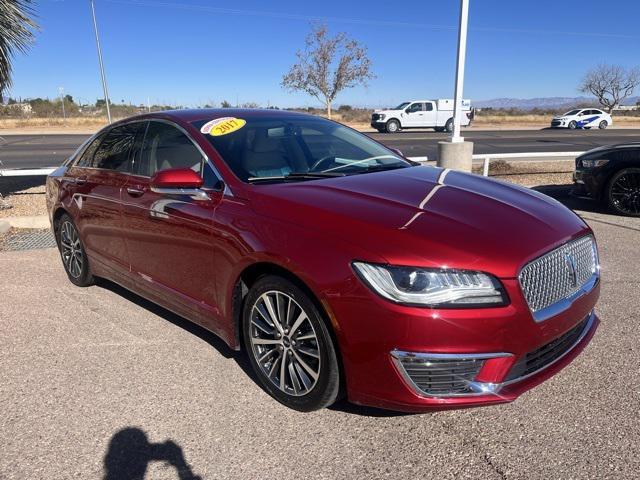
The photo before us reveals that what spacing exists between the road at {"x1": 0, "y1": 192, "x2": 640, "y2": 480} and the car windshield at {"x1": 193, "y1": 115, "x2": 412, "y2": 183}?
4.48 ft

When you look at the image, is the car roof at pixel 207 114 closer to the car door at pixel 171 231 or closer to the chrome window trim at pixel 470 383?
the car door at pixel 171 231

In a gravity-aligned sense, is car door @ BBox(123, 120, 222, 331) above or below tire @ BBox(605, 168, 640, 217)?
above

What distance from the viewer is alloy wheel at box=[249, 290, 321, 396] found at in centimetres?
283

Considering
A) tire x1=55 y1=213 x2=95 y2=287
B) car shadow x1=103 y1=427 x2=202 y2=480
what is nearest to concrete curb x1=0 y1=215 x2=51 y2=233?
tire x1=55 y1=213 x2=95 y2=287

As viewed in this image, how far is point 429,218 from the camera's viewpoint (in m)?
2.71

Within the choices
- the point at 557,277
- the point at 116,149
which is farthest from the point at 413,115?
the point at 557,277

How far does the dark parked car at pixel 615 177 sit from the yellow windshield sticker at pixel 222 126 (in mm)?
6232

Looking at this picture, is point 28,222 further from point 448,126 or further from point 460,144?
point 448,126

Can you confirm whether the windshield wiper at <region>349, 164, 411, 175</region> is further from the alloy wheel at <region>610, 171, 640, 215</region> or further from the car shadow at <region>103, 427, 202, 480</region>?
the alloy wheel at <region>610, 171, 640, 215</region>

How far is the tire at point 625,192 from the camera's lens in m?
7.71

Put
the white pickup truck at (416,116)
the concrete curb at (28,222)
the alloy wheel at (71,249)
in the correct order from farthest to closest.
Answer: the white pickup truck at (416,116) → the concrete curb at (28,222) → the alloy wheel at (71,249)

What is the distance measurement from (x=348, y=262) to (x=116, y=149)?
287cm

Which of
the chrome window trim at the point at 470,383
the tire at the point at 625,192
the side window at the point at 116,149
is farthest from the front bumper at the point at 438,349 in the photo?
the tire at the point at 625,192

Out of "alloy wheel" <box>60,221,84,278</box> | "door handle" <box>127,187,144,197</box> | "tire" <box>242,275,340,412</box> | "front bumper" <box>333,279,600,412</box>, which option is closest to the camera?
"front bumper" <box>333,279,600,412</box>
